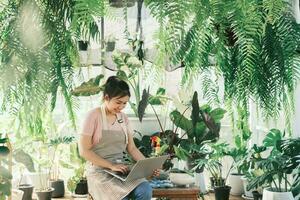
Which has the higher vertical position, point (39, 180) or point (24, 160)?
Answer: point (24, 160)

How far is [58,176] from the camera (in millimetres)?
5055

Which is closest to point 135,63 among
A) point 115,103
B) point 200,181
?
point 115,103

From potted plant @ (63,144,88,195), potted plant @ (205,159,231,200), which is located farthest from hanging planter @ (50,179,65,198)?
potted plant @ (205,159,231,200)

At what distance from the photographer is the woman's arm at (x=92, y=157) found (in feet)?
9.32

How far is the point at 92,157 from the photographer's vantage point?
290 cm

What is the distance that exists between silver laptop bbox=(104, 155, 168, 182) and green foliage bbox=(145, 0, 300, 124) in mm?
1695

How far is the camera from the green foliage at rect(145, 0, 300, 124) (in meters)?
0.57

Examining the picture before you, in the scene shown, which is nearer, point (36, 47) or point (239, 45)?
point (36, 47)

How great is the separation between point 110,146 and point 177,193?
63 cm

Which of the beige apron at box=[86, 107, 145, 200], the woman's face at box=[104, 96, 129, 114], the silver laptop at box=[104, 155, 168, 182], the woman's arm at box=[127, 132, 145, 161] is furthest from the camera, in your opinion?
the woman's arm at box=[127, 132, 145, 161]

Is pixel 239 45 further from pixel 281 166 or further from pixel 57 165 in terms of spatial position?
pixel 57 165

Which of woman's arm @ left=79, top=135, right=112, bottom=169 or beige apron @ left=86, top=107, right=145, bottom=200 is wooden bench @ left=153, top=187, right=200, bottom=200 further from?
woman's arm @ left=79, top=135, right=112, bottom=169

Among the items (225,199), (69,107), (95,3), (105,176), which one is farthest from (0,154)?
(225,199)

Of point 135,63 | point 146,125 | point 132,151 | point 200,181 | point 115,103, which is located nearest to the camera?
point 135,63
